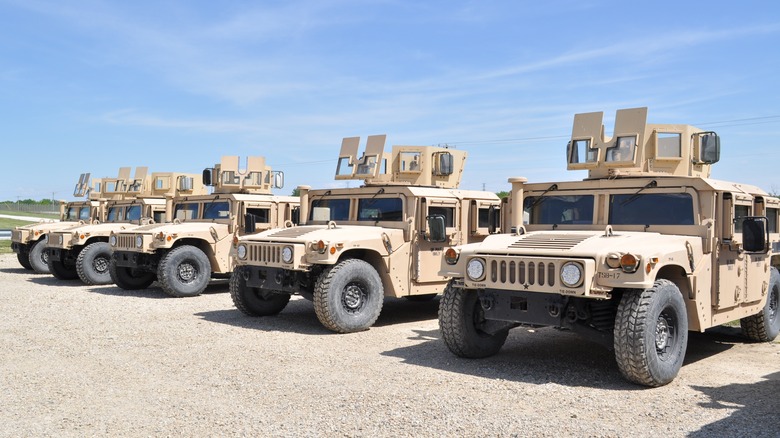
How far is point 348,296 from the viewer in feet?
28.5

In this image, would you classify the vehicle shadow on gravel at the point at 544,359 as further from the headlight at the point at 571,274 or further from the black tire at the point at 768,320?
the headlight at the point at 571,274

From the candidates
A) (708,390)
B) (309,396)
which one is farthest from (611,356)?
(309,396)

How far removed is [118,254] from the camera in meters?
12.8

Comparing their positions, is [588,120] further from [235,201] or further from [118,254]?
[118,254]

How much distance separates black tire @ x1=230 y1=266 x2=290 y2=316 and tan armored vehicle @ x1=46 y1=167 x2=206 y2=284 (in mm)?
4834

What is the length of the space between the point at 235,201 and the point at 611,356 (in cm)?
754

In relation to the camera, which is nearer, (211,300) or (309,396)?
(309,396)

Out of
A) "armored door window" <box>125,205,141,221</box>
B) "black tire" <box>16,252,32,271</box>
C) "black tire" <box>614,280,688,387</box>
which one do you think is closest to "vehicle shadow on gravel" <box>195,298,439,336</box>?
"black tire" <box>614,280,688,387</box>

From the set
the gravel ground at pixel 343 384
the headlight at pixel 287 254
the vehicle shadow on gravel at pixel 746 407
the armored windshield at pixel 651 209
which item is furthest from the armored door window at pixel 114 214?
the vehicle shadow on gravel at pixel 746 407

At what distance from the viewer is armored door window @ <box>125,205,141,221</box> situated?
1529cm

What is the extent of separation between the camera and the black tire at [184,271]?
11836 millimetres

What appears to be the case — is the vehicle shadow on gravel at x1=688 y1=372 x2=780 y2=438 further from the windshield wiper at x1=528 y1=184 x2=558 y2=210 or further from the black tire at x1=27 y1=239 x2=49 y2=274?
the black tire at x1=27 y1=239 x2=49 y2=274

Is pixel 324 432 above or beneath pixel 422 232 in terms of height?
beneath

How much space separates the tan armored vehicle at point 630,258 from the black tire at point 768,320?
1 cm
